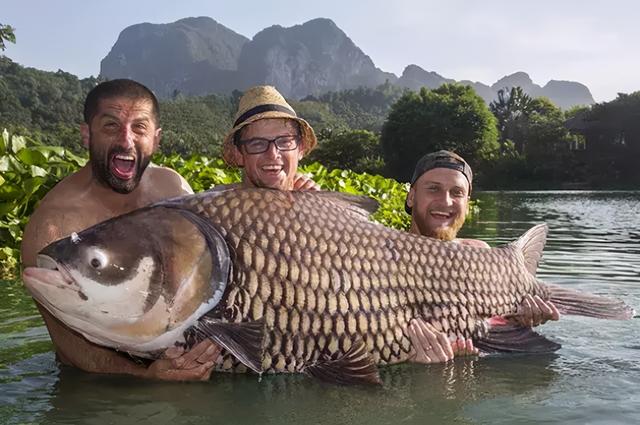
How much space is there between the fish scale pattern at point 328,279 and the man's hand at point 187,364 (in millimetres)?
132

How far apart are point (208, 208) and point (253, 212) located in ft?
0.70

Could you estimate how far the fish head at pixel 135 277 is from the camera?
113 inches

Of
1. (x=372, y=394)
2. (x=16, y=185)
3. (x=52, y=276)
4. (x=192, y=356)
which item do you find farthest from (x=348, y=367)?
(x=16, y=185)

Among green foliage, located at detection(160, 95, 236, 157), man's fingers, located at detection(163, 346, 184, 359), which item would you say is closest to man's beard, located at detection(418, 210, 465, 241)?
man's fingers, located at detection(163, 346, 184, 359)

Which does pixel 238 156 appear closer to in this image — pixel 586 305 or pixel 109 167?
pixel 109 167

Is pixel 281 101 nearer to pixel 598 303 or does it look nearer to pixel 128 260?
pixel 128 260

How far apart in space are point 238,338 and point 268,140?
1.68m

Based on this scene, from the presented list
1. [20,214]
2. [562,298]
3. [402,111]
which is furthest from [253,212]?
[402,111]

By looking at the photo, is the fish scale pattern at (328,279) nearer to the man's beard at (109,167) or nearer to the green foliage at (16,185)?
the man's beard at (109,167)

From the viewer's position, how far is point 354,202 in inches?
148

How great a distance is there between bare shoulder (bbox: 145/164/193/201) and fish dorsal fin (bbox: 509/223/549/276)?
214 centimetres

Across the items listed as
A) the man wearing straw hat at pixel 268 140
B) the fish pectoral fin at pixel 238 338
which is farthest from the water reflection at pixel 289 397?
the man wearing straw hat at pixel 268 140

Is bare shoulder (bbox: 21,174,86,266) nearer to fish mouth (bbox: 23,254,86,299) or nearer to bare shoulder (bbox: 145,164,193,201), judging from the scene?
bare shoulder (bbox: 145,164,193,201)

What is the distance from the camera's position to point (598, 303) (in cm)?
435
